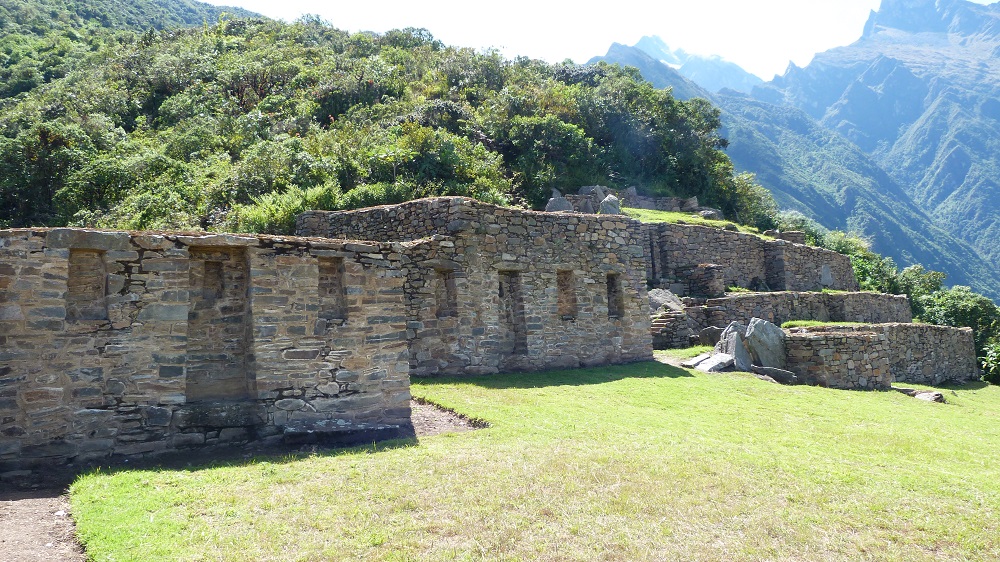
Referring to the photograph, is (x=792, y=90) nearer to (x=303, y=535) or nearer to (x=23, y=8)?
(x=23, y=8)

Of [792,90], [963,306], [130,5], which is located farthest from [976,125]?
[130,5]

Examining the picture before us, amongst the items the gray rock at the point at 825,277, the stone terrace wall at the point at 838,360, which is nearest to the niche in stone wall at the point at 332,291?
the stone terrace wall at the point at 838,360

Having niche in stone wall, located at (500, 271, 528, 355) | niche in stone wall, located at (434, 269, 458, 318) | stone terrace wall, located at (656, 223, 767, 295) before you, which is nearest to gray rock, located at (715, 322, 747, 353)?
niche in stone wall, located at (500, 271, 528, 355)

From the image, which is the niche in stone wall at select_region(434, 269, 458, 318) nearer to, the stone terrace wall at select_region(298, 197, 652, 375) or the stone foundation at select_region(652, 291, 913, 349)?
the stone terrace wall at select_region(298, 197, 652, 375)

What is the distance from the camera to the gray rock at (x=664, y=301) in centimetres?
2095

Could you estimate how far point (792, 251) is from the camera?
29266 millimetres

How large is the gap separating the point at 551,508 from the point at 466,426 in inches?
147

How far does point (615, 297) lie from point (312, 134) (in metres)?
17.0

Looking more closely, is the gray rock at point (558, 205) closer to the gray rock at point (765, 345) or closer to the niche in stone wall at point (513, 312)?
the gray rock at point (765, 345)

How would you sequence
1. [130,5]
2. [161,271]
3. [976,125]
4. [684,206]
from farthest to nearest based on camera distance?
[976,125] < [130,5] < [684,206] < [161,271]

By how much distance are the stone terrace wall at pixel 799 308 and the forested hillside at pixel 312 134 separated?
8.01 m

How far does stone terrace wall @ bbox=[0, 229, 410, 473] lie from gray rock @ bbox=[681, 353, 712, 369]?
9.55 metres

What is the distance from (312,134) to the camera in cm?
2864

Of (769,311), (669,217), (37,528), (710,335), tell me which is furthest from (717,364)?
(37,528)
